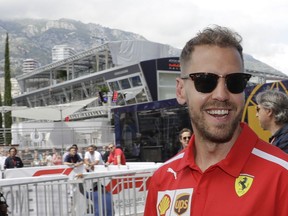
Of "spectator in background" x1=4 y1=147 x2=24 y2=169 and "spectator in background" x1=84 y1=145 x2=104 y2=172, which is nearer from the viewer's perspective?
"spectator in background" x1=84 y1=145 x2=104 y2=172

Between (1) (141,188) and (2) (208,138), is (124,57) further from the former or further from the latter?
(2) (208,138)

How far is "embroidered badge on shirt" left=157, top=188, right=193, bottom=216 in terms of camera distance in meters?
1.89

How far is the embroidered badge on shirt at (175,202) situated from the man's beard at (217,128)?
0.24 m

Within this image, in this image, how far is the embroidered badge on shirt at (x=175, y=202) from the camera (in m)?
1.89

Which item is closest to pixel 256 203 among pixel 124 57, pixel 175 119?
pixel 175 119

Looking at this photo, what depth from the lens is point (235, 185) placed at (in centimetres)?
177

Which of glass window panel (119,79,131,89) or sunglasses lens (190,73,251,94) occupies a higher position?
glass window panel (119,79,131,89)

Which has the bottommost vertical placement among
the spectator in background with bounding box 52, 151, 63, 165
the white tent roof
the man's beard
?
the spectator in background with bounding box 52, 151, 63, 165

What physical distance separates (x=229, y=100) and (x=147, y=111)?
1550 centimetres

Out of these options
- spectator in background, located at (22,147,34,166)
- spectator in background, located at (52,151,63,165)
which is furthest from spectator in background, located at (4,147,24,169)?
spectator in background, located at (22,147,34,166)

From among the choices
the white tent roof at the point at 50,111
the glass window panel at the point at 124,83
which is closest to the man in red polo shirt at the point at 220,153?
the white tent roof at the point at 50,111

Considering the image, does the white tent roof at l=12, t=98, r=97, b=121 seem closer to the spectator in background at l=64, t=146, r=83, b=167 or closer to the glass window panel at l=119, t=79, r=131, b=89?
the glass window panel at l=119, t=79, r=131, b=89

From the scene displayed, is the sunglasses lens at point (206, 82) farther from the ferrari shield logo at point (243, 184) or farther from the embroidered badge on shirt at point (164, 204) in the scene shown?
the embroidered badge on shirt at point (164, 204)

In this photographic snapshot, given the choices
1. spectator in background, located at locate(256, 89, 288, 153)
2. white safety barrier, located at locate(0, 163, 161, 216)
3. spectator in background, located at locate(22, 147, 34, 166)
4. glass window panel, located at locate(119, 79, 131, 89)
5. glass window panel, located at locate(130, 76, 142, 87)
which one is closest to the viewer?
spectator in background, located at locate(256, 89, 288, 153)
